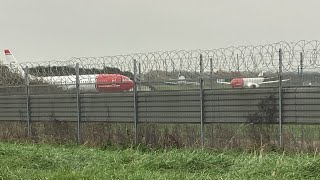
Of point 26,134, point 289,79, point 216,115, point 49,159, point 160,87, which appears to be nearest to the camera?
point 49,159

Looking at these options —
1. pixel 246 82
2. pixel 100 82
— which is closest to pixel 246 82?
pixel 246 82

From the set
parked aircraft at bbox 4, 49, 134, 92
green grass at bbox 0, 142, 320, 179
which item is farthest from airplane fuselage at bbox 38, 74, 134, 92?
green grass at bbox 0, 142, 320, 179

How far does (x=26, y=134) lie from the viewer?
48.7 feet

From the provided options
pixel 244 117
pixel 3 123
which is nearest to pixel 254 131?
pixel 244 117

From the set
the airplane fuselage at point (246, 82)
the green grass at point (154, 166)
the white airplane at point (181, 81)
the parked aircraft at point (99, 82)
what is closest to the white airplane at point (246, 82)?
the airplane fuselage at point (246, 82)

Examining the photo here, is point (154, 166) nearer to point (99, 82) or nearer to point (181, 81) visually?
point (181, 81)

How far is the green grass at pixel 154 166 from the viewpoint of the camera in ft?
25.6

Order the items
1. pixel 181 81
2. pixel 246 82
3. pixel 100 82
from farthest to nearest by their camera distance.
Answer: pixel 100 82 < pixel 181 81 < pixel 246 82

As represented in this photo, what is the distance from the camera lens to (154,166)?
888 centimetres

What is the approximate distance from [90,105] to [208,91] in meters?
3.78

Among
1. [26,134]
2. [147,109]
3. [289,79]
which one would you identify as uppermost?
[289,79]

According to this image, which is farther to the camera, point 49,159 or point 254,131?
point 254,131

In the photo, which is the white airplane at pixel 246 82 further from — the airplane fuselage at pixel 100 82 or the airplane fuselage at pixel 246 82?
the airplane fuselage at pixel 100 82

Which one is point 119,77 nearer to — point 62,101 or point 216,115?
point 62,101
